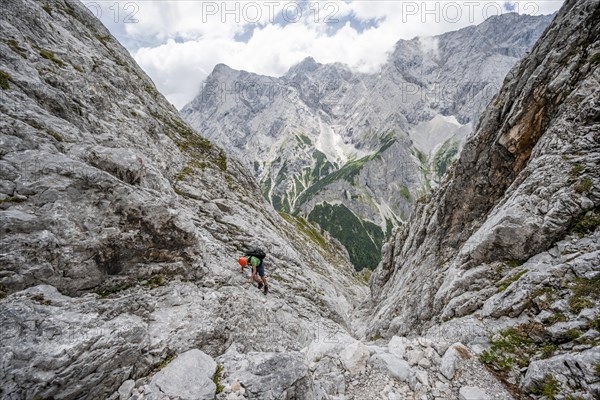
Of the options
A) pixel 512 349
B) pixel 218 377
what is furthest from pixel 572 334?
pixel 218 377

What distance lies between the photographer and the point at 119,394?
29.4 ft

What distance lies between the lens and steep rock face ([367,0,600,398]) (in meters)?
11.1

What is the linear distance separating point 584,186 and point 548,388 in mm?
10709

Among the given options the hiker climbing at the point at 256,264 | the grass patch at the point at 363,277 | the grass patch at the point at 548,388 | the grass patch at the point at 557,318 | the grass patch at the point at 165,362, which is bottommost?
the grass patch at the point at 363,277

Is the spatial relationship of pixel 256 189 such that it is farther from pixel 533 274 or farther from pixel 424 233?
pixel 533 274

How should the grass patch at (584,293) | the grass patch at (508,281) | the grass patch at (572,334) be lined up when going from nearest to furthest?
the grass patch at (572,334) < the grass patch at (584,293) < the grass patch at (508,281)

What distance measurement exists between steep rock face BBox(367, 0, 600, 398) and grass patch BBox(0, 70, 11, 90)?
27487 mm

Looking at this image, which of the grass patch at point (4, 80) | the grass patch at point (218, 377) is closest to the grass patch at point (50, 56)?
the grass patch at point (4, 80)

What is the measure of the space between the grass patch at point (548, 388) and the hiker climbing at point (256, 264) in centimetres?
1497

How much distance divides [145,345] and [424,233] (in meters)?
32.9

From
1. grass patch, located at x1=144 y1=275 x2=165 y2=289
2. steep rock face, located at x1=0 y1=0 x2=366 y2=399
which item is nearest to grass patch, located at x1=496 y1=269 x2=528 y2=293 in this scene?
steep rock face, located at x1=0 y1=0 x2=366 y2=399

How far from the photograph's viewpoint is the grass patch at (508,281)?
14.5m

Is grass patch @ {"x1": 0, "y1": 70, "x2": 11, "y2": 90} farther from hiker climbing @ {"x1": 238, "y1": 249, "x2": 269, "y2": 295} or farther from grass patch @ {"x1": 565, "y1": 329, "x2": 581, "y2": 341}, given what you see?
grass patch @ {"x1": 565, "y1": 329, "x2": 581, "y2": 341}

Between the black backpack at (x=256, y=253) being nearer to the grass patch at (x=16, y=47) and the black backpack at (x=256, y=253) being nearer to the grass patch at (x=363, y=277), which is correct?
the grass patch at (x=16, y=47)
